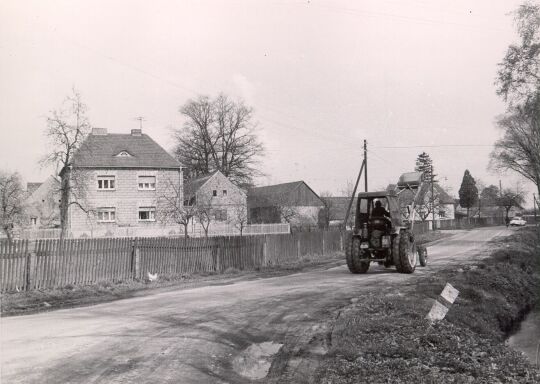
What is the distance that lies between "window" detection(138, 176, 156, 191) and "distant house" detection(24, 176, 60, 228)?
672cm

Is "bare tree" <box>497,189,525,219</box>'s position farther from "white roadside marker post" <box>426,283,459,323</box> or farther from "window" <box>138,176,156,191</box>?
"white roadside marker post" <box>426,283,459,323</box>

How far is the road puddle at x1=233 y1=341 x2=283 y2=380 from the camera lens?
6.57 m

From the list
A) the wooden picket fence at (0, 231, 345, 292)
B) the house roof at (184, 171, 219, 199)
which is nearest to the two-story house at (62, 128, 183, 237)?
the house roof at (184, 171, 219, 199)

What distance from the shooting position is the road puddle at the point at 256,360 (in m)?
6.57

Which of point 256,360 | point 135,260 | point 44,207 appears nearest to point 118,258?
point 135,260

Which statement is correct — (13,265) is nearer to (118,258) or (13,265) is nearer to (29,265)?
(29,265)

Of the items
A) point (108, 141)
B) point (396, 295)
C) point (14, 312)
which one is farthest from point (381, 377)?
point (108, 141)

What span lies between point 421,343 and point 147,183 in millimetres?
41229

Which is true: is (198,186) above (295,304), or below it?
above

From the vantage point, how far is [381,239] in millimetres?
16797

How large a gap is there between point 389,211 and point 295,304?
22.7 feet

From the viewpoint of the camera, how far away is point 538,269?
21.5 m

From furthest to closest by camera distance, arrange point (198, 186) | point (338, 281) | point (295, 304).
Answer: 1. point (198, 186)
2. point (338, 281)
3. point (295, 304)

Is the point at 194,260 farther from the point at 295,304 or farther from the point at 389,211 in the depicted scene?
the point at 295,304
